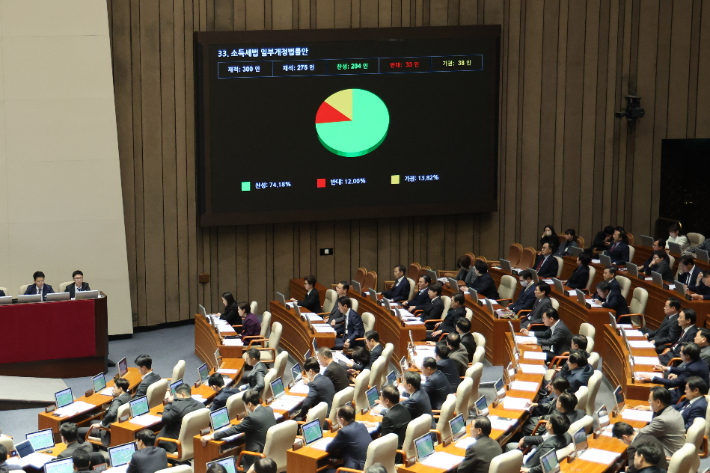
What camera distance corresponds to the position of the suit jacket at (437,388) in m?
8.95

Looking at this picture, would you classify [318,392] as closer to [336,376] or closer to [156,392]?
[336,376]

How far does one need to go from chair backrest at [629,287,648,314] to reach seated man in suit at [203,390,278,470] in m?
5.78

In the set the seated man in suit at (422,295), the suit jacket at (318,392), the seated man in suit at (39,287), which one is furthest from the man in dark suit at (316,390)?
the seated man in suit at (39,287)

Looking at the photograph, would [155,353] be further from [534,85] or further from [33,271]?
[534,85]

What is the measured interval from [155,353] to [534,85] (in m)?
7.89

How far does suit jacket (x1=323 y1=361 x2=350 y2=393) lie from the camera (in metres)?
9.38

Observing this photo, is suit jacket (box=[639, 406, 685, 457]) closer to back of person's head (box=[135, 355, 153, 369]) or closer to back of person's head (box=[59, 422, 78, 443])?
back of person's head (box=[59, 422, 78, 443])

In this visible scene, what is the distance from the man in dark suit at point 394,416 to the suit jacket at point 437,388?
36.5 inches

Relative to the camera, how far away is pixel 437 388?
29.3ft

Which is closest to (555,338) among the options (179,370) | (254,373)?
(254,373)

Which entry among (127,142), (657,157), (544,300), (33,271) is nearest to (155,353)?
(33,271)

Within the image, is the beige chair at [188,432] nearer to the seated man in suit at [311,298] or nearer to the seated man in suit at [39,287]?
the seated man in suit at [39,287]

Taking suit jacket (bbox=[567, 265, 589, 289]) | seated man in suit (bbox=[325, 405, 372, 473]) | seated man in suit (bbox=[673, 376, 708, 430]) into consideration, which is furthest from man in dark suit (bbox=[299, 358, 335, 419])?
suit jacket (bbox=[567, 265, 589, 289])

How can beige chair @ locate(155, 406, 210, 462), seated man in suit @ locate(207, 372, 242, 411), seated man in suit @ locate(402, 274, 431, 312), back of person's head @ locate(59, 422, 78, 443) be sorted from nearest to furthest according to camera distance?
back of person's head @ locate(59, 422, 78, 443), beige chair @ locate(155, 406, 210, 462), seated man in suit @ locate(207, 372, 242, 411), seated man in suit @ locate(402, 274, 431, 312)
